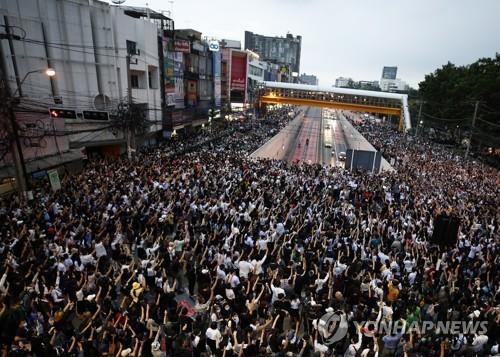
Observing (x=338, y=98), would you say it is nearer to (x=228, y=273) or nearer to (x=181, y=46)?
(x=181, y=46)

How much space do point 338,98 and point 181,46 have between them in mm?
45677

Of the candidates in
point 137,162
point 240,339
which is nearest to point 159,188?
point 137,162

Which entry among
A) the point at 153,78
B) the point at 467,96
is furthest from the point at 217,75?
the point at 467,96

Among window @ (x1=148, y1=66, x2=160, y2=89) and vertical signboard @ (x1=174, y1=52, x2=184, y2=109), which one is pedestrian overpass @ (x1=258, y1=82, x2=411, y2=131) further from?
window @ (x1=148, y1=66, x2=160, y2=89)

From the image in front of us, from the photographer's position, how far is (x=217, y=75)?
47.9m

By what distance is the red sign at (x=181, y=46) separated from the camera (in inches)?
1297

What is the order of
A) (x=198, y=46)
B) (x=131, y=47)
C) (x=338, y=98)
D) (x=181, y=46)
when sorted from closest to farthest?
(x=131, y=47) → (x=181, y=46) → (x=198, y=46) → (x=338, y=98)

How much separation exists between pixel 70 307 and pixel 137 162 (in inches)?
606

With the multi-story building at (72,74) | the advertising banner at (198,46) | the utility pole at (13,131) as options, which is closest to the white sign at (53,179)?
the utility pole at (13,131)

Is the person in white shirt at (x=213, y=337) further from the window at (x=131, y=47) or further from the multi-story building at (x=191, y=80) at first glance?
the multi-story building at (x=191, y=80)

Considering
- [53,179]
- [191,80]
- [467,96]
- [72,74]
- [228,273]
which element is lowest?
[228,273]

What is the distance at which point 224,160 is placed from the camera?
23484mm

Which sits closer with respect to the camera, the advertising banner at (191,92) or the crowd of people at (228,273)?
the crowd of people at (228,273)

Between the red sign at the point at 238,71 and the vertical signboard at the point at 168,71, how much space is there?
24.8 meters
